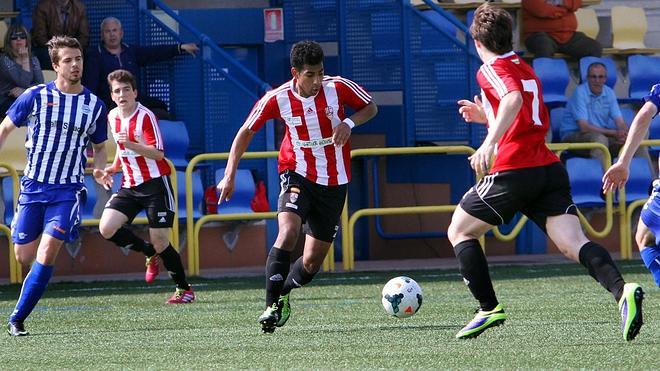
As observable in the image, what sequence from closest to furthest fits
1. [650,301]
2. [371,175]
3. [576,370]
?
[576,370]
[650,301]
[371,175]

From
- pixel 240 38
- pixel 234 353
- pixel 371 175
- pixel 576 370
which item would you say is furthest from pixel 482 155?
pixel 240 38

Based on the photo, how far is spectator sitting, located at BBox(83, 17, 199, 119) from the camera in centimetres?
1423

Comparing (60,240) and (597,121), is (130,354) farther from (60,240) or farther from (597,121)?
(597,121)

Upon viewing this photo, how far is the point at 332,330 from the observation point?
8352 mm

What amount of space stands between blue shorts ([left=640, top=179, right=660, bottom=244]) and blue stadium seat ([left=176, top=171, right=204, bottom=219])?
6532 millimetres

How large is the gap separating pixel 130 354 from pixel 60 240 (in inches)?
61.9

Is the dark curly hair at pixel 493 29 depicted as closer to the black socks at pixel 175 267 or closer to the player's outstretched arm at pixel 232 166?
the player's outstretched arm at pixel 232 166

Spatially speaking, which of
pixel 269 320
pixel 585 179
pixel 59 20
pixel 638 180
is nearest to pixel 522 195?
pixel 269 320

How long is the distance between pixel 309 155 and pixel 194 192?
17.5ft

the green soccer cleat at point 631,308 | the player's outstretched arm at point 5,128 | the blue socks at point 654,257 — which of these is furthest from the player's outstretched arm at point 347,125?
the green soccer cleat at point 631,308

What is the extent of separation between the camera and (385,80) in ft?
51.2

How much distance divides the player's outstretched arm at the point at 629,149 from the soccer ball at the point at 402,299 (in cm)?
166

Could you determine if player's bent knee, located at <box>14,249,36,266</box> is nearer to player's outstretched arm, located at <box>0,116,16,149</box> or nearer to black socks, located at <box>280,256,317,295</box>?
player's outstretched arm, located at <box>0,116,16,149</box>

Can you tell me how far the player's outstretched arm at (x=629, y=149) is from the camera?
7133mm
